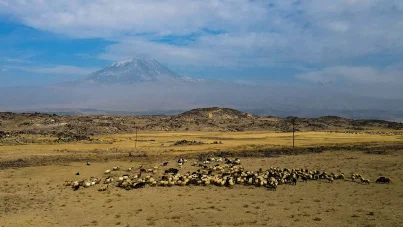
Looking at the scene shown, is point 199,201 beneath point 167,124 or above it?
beneath

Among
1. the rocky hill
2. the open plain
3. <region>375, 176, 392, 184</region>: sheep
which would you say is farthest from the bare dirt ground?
the rocky hill

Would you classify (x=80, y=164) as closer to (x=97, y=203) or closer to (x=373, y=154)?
(x=97, y=203)

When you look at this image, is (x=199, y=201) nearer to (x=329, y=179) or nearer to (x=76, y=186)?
(x=76, y=186)

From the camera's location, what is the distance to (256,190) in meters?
23.6

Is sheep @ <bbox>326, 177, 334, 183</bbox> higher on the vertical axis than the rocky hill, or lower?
lower

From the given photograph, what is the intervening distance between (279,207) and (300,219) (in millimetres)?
2248

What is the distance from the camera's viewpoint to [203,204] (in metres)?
20.4

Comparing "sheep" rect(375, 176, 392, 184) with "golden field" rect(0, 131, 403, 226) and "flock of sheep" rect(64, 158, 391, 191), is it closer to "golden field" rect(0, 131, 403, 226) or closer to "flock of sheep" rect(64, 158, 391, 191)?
"flock of sheep" rect(64, 158, 391, 191)

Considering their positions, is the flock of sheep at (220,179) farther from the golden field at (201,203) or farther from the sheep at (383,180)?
→ the golden field at (201,203)

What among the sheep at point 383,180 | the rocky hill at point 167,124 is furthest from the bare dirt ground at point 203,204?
the rocky hill at point 167,124

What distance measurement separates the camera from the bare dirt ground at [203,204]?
1744 centimetres

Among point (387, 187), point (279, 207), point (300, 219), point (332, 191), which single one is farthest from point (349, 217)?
point (387, 187)

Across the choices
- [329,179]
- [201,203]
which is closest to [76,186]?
[201,203]

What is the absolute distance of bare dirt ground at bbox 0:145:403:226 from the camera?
17438mm
